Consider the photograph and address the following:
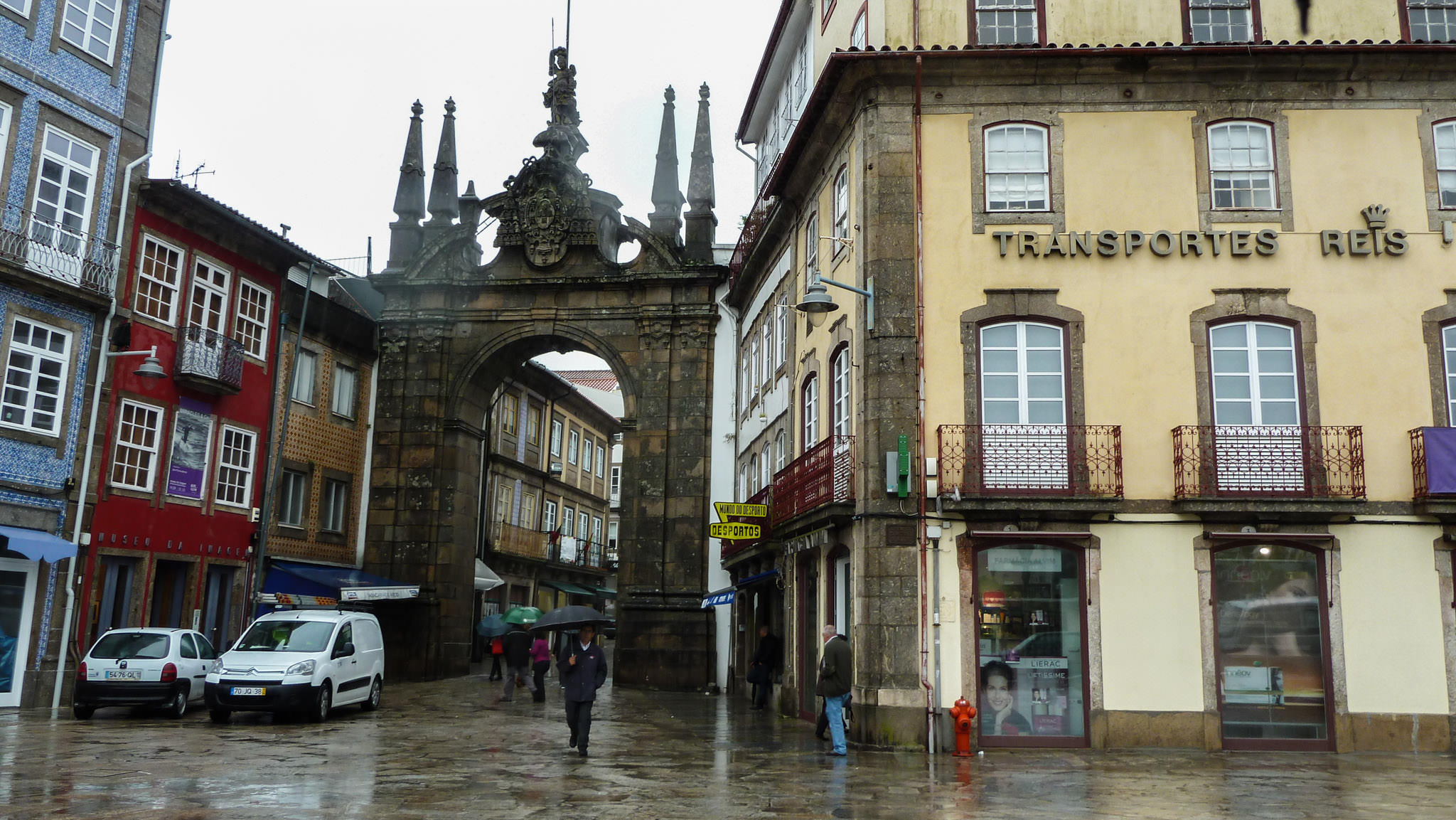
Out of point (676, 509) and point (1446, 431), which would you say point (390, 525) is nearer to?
point (676, 509)

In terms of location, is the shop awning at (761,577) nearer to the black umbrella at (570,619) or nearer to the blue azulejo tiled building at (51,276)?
the black umbrella at (570,619)

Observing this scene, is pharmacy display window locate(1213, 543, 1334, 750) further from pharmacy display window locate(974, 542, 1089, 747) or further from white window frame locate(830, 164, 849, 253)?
white window frame locate(830, 164, 849, 253)

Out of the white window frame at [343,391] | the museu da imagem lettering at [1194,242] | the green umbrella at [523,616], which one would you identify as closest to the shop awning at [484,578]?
the white window frame at [343,391]

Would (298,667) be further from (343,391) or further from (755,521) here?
(343,391)

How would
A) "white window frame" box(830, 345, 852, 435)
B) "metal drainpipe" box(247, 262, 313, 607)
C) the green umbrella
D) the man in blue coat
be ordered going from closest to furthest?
1. the man in blue coat
2. "white window frame" box(830, 345, 852, 435)
3. "metal drainpipe" box(247, 262, 313, 607)
4. the green umbrella

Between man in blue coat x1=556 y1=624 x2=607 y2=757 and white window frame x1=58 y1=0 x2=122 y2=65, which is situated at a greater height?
white window frame x1=58 y1=0 x2=122 y2=65

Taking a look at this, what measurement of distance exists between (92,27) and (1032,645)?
18644mm

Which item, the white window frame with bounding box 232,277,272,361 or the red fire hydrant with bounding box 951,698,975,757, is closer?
the red fire hydrant with bounding box 951,698,975,757

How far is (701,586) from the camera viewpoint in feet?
98.4

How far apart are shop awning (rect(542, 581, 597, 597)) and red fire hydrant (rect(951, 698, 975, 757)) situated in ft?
112

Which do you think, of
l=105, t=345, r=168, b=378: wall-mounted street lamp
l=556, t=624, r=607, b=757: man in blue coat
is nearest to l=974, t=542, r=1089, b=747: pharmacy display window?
l=556, t=624, r=607, b=757: man in blue coat

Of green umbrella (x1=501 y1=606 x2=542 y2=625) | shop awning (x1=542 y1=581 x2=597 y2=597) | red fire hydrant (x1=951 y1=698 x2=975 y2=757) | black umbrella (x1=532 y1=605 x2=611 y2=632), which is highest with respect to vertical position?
shop awning (x1=542 y1=581 x2=597 y2=597)

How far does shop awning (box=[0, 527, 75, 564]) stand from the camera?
1912 cm

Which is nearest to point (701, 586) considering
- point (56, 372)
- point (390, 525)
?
point (390, 525)
